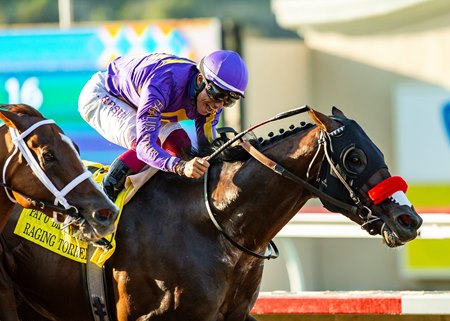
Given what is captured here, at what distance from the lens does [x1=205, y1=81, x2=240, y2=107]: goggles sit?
17.6 feet

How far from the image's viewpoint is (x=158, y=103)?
Answer: 5.33 meters

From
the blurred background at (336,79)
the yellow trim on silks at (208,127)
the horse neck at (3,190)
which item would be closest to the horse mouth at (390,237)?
the yellow trim on silks at (208,127)

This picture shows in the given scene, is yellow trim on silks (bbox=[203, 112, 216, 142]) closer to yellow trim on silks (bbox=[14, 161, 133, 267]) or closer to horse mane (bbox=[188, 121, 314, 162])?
horse mane (bbox=[188, 121, 314, 162])

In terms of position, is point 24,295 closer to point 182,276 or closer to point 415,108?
point 182,276

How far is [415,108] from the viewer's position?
42.4 ft

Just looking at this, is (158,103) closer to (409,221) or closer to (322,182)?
(322,182)

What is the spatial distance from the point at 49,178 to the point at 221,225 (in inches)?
37.5

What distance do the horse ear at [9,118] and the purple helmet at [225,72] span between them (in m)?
0.97

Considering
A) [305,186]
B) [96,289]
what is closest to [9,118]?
[96,289]

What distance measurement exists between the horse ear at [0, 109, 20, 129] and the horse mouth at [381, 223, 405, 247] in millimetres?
1649

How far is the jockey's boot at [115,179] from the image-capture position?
5.48 metres

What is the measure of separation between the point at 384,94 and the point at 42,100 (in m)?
3.89

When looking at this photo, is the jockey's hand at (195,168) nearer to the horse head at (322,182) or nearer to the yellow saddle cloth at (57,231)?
the horse head at (322,182)

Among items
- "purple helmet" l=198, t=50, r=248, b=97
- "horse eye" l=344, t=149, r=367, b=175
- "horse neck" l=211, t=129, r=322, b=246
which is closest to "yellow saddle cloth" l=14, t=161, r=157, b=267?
"horse neck" l=211, t=129, r=322, b=246
